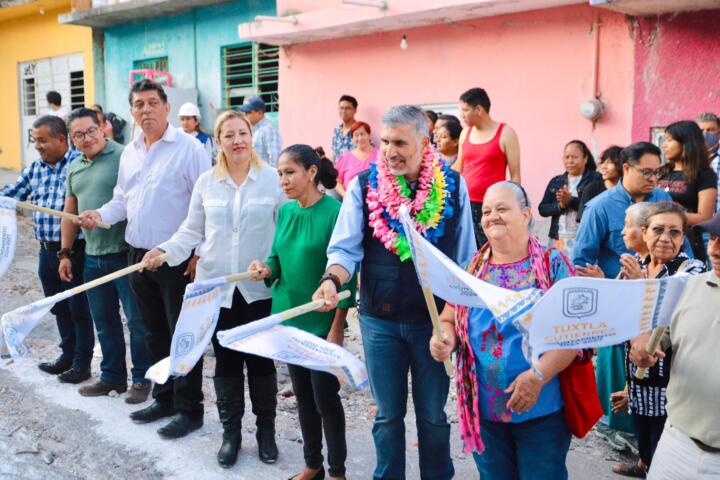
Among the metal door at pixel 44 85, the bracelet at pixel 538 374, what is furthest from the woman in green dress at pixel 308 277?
the metal door at pixel 44 85

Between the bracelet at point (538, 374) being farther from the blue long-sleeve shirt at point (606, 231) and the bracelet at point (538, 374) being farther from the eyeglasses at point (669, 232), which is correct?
the blue long-sleeve shirt at point (606, 231)

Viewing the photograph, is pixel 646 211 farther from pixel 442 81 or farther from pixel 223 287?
pixel 442 81

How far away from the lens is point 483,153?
655cm

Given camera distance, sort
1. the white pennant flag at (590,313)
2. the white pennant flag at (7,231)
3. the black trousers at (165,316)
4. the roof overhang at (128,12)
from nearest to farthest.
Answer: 1. the white pennant flag at (590,313)
2. the white pennant flag at (7,231)
3. the black trousers at (165,316)
4. the roof overhang at (128,12)

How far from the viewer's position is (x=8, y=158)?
2042 cm

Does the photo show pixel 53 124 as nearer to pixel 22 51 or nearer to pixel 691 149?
pixel 691 149

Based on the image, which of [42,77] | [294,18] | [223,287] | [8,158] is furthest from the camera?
[8,158]

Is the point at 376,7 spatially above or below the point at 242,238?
above

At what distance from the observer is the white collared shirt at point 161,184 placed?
16.0ft

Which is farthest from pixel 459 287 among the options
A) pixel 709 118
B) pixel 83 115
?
pixel 709 118

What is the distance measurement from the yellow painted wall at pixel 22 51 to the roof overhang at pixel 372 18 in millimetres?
7640

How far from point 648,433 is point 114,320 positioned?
3.71 m

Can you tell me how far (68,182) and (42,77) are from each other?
50.0 ft

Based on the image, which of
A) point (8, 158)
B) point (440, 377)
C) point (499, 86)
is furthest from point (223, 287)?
point (8, 158)
